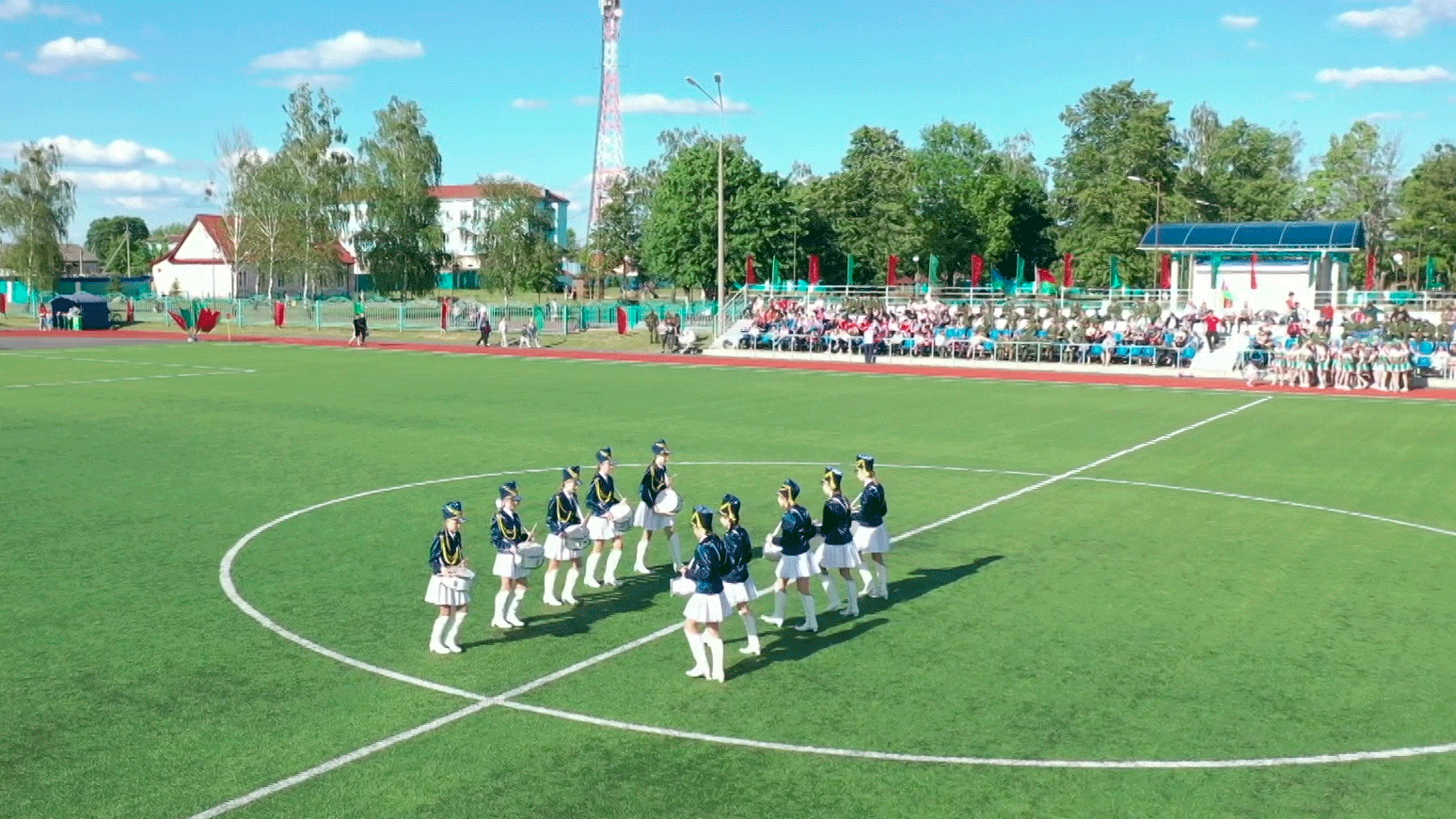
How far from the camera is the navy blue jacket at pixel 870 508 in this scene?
13000 mm

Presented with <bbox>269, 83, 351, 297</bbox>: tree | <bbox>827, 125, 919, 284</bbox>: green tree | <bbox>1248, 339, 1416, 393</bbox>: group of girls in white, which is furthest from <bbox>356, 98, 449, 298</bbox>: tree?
<bbox>1248, 339, 1416, 393</bbox>: group of girls in white

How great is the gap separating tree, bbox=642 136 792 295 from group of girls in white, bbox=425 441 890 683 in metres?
68.4

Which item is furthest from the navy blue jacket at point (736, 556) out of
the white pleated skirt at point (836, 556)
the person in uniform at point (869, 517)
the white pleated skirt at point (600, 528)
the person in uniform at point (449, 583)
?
the white pleated skirt at point (600, 528)

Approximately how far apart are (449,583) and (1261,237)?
171ft

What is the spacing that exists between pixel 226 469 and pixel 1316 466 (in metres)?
19.7

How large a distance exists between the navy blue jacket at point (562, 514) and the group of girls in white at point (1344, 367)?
31029 mm

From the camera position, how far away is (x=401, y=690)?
10211 millimetres

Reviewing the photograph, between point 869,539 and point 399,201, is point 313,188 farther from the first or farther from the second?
point 869,539

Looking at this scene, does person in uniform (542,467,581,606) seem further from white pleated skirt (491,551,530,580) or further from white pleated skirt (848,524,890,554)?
white pleated skirt (848,524,890,554)

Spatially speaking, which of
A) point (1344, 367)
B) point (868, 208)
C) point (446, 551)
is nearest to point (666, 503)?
point (446, 551)

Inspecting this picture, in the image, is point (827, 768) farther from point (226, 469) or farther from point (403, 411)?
point (403, 411)

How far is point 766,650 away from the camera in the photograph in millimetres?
11531

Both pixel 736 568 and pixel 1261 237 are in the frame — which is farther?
pixel 1261 237

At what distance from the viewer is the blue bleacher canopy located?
53.4 metres
